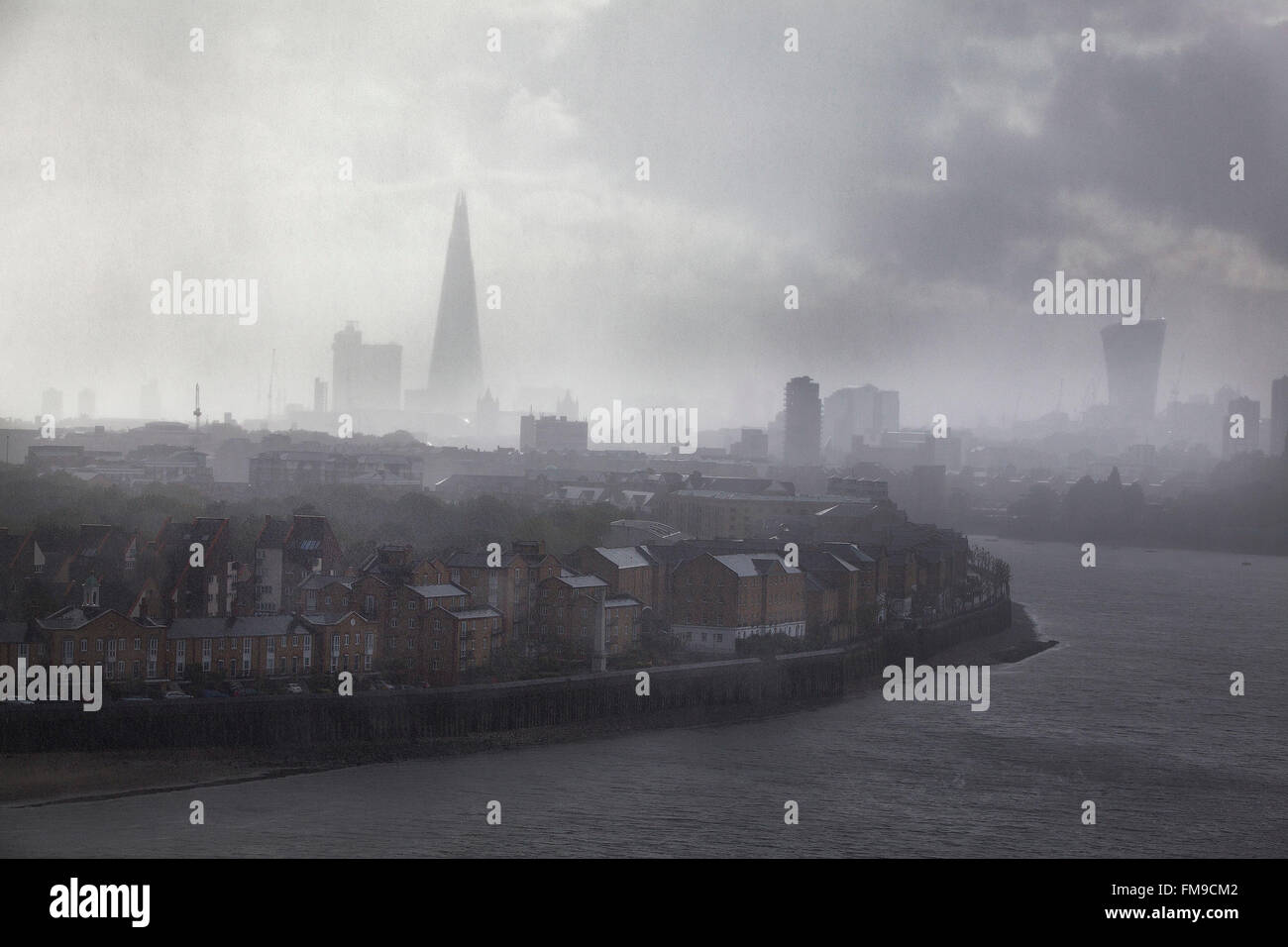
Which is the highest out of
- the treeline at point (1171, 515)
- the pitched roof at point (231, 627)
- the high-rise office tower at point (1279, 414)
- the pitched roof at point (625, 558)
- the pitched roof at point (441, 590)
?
the high-rise office tower at point (1279, 414)

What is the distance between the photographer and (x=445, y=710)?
36.4 feet

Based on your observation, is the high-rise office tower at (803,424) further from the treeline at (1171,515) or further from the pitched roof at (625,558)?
the pitched roof at (625,558)

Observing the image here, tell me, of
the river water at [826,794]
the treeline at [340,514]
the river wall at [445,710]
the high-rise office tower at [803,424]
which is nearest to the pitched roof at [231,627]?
the river wall at [445,710]

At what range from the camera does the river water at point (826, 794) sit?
8.27 m

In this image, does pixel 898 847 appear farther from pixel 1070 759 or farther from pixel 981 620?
pixel 981 620

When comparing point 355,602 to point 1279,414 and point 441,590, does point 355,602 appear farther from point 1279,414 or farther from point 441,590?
point 1279,414

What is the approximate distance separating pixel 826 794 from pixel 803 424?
50451 mm

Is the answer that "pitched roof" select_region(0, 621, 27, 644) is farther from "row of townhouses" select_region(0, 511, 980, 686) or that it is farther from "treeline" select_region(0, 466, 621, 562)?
"treeline" select_region(0, 466, 621, 562)

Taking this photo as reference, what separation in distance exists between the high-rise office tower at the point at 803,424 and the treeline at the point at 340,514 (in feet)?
116

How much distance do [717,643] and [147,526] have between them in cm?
691

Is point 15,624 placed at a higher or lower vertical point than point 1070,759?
higher

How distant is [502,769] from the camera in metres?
10.2

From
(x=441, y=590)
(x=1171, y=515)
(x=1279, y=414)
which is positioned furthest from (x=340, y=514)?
(x=1279, y=414)
